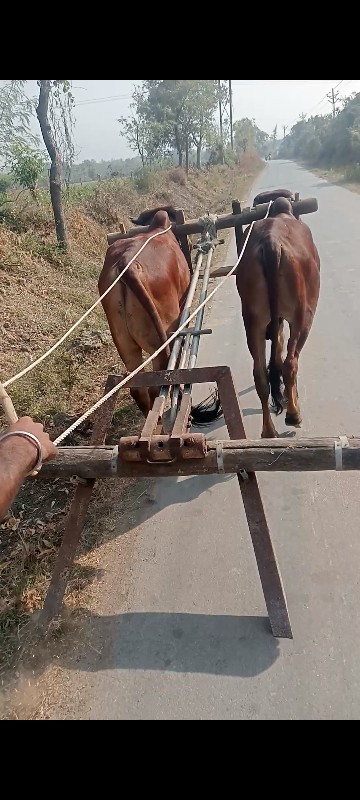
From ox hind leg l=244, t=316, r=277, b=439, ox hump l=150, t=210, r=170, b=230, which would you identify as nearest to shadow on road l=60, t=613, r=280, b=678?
ox hind leg l=244, t=316, r=277, b=439

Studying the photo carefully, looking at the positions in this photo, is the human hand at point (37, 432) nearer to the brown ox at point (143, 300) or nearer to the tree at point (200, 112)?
the brown ox at point (143, 300)

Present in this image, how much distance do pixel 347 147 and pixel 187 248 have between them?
3913 centimetres

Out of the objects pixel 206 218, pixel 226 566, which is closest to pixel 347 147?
pixel 206 218

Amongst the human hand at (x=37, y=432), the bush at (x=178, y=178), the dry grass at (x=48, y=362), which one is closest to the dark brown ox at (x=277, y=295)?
the dry grass at (x=48, y=362)

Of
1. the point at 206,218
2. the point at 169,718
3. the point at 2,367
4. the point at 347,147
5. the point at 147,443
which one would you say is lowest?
the point at 169,718

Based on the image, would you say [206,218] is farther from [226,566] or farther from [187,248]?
[226,566]

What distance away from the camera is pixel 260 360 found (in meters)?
3.82

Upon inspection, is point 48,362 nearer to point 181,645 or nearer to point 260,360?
point 260,360

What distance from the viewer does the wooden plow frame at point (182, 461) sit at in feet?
7.13

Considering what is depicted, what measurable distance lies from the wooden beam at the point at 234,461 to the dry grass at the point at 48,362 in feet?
3.02

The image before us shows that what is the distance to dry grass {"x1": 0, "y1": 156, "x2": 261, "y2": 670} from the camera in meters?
2.94

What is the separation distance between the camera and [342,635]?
7.90 ft

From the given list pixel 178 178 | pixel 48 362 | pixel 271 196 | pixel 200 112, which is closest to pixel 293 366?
pixel 271 196

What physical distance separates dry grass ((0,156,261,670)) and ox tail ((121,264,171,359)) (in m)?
1.14
